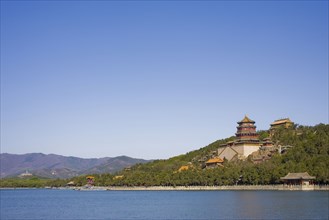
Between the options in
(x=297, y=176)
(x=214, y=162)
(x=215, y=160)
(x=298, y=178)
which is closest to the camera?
(x=298, y=178)

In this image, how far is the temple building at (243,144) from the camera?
94188 millimetres

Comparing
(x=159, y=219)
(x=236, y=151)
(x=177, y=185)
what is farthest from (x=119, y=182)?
(x=159, y=219)

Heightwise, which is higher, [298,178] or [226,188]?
[298,178]

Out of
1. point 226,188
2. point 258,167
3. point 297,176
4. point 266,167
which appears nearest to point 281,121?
point 258,167

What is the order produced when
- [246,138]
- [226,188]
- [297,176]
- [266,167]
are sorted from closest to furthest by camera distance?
[297,176]
[266,167]
[226,188]
[246,138]

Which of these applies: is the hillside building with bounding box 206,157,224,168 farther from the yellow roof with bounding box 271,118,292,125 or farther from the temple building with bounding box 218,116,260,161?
the yellow roof with bounding box 271,118,292,125

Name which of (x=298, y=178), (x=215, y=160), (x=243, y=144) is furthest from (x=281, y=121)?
(x=298, y=178)

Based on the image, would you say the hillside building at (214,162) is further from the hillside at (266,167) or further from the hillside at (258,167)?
the hillside at (258,167)

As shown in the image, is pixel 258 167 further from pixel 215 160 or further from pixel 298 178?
pixel 215 160

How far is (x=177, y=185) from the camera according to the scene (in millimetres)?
90750

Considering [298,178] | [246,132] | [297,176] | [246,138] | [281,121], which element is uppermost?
[281,121]

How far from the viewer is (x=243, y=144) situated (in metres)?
94.5

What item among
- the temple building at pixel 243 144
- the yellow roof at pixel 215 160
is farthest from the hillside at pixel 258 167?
the temple building at pixel 243 144

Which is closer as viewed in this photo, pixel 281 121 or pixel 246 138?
pixel 246 138
